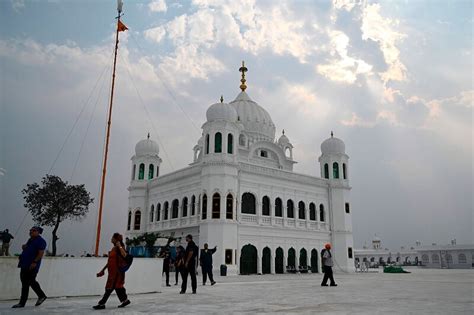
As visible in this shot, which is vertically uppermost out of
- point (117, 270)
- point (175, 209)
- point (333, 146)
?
point (333, 146)

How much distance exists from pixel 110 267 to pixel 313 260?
1171 inches

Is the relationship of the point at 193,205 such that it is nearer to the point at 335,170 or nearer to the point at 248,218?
the point at 248,218

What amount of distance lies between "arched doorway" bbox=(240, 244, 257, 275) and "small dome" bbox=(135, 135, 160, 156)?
14.2 m

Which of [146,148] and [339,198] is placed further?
[146,148]

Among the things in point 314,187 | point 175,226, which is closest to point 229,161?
point 175,226

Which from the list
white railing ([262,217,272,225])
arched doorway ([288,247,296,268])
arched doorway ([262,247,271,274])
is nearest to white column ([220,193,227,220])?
white railing ([262,217,272,225])

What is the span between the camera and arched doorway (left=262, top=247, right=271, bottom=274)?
104 feet

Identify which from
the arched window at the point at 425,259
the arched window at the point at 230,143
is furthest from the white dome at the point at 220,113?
the arched window at the point at 425,259

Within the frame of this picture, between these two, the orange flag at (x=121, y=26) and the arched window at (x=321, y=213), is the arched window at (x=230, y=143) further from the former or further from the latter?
the orange flag at (x=121, y=26)

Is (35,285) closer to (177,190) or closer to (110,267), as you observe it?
(110,267)

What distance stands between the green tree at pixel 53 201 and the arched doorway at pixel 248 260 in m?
12.8

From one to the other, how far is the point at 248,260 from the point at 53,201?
14.8 m

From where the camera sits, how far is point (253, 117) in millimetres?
41562

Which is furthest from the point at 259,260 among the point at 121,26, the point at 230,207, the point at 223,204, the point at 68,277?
the point at 68,277
